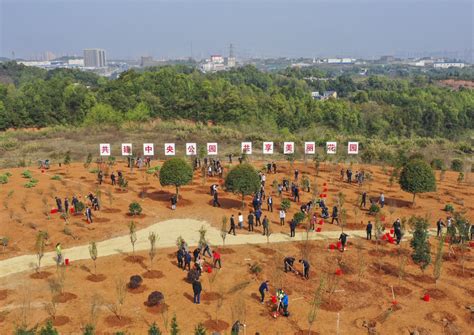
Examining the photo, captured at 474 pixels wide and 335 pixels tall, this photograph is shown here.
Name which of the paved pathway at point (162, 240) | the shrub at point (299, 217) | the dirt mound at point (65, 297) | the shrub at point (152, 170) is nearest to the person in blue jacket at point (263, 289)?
the paved pathway at point (162, 240)

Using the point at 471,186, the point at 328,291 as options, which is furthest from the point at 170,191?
the point at 471,186

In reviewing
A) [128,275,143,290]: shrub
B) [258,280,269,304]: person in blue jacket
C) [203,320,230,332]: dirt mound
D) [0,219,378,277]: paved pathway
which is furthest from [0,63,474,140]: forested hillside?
[203,320,230,332]: dirt mound

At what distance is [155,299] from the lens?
2131 cm

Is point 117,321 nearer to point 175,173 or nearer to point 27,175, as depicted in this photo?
point 175,173

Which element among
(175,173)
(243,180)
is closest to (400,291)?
(243,180)

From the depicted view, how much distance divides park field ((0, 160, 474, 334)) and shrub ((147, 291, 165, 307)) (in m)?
0.35

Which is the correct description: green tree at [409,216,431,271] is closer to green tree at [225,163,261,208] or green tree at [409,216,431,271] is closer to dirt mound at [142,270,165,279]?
green tree at [225,163,261,208]

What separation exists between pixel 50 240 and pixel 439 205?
2811 cm

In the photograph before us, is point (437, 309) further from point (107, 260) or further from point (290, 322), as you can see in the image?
point (107, 260)

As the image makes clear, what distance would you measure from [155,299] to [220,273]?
4.44 m

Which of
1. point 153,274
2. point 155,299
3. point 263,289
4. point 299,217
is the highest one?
point 299,217

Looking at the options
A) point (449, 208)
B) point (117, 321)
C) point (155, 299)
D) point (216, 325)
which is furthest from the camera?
point (449, 208)

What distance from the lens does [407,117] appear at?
326ft

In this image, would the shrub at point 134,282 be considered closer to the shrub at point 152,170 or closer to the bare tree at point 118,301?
the bare tree at point 118,301
